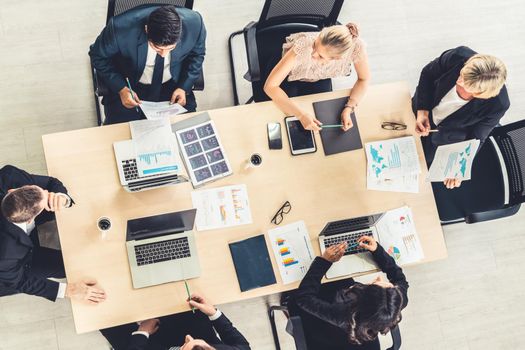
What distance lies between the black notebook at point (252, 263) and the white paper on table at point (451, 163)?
0.94 meters

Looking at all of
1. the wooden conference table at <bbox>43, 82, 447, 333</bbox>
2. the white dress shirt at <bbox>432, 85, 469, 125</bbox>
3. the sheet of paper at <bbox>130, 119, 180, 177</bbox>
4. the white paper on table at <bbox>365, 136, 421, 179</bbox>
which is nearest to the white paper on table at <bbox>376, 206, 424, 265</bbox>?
the wooden conference table at <bbox>43, 82, 447, 333</bbox>

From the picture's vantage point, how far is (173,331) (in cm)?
254

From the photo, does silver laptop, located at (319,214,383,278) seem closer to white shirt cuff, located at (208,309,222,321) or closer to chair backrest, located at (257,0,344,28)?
white shirt cuff, located at (208,309,222,321)

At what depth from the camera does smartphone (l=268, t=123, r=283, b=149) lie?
2.48m

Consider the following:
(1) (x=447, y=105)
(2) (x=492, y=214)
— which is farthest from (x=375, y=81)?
(2) (x=492, y=214)

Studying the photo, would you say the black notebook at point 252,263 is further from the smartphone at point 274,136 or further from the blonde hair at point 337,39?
the blonde hair at point 337,39

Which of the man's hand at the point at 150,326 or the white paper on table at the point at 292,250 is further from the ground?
the white paper on table at the point at 292,250

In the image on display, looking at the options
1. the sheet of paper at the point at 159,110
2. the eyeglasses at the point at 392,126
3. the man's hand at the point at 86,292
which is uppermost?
the sheet of paper at the point at 159,110

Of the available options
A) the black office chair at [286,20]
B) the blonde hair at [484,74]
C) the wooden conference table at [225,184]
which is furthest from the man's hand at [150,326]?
the blonde hair at [484,74]

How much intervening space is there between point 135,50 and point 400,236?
1661mm

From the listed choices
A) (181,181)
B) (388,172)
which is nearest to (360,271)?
(388,172)

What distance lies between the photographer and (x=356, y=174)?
2537mm

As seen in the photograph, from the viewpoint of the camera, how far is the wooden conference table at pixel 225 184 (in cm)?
226

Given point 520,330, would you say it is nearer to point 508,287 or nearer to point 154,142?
point 508,287
